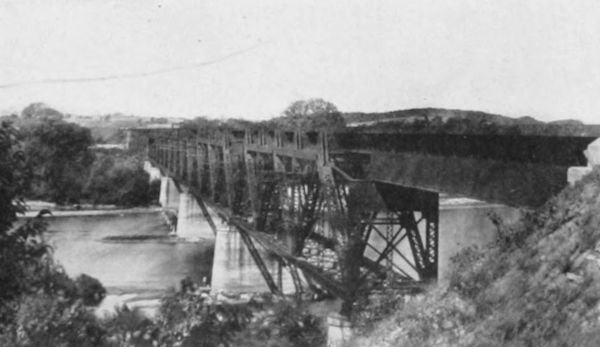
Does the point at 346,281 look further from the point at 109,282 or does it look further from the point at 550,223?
the point at 109,282

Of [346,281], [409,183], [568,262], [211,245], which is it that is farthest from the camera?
[211,245]

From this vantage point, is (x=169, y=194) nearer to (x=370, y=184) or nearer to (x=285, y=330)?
(x=285, y=330)

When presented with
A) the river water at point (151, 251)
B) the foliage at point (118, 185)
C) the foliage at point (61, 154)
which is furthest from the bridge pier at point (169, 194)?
the foliage at point (61, 154)

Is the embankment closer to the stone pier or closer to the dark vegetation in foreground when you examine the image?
the stone pier

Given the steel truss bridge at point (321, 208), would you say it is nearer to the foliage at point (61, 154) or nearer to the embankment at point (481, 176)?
the embankment at point (481, 176)

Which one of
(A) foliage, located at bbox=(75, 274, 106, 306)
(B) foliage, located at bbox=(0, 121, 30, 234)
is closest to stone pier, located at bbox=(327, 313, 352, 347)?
(B) foliage, located at bbox=(0, 121, 30, 234)

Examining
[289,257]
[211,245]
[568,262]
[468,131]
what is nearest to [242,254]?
[289,257]
